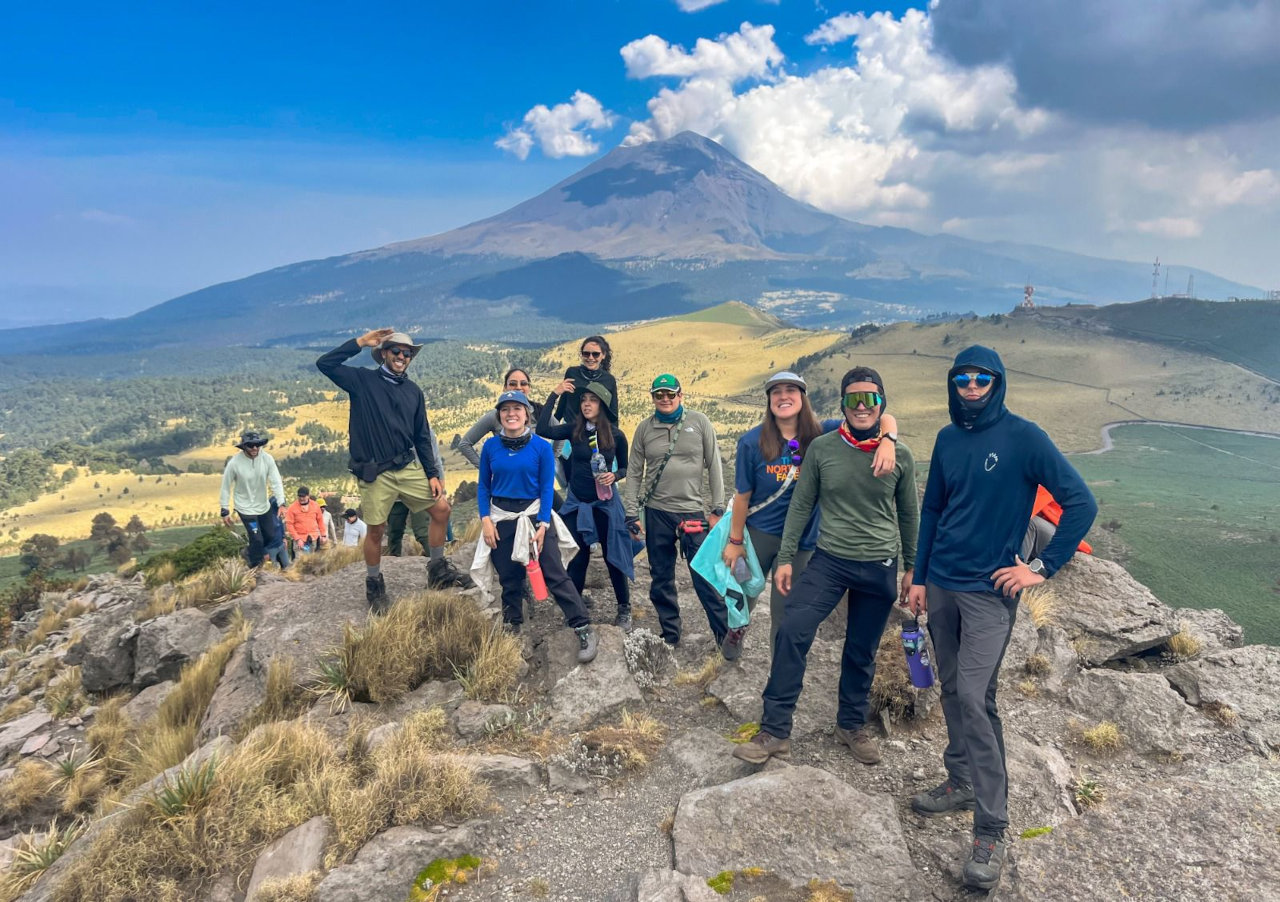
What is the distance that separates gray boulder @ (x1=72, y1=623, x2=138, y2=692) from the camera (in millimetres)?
7453

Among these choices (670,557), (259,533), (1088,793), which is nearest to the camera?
(1088,793)

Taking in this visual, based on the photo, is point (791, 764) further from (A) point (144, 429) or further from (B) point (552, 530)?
(A) point (144, 429)

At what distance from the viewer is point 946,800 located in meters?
3.79

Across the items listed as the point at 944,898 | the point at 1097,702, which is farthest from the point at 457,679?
the point at 1097,702

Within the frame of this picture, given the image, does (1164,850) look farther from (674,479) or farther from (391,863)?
(391,863)

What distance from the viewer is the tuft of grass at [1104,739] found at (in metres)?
4.63

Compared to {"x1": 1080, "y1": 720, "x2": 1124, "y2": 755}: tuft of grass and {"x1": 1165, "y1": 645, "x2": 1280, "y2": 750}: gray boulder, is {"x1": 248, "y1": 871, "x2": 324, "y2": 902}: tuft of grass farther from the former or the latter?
{"x1": 1165, "y1": 645, "x2": 1280, "y2": 750}: gray boulder

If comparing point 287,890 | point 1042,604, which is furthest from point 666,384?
point 1042,604

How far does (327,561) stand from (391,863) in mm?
6594

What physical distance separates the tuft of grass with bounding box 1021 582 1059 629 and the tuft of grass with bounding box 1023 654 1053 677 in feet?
2.12

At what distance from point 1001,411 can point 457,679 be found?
4.61m

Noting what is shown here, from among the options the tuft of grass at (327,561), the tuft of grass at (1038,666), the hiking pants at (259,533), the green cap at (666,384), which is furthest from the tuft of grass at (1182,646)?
the hiking pants at (259,533)

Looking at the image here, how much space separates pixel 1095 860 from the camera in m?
3.28

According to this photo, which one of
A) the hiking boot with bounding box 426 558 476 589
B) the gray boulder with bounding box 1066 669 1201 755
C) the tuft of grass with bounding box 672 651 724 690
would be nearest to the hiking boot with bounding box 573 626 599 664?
the tuft of grass with bounding box 672 651 724 690
